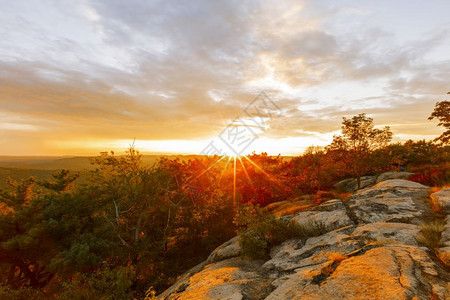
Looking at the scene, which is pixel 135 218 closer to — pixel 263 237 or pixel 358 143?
pixel 263 237

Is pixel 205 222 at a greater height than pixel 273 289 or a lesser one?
lesser

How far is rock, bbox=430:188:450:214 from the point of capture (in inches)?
305

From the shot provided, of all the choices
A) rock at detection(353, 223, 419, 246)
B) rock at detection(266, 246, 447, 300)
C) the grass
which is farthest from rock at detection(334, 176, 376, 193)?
rock at detection(266, 246, 447, 300)

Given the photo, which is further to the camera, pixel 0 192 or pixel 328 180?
pixel 328 180

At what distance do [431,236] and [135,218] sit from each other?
1633 cm

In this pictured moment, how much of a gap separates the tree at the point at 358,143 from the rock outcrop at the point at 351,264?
722 centimetres

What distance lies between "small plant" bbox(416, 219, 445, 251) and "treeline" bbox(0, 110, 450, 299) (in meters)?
6.49

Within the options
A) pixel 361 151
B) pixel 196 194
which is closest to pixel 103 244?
pixel 196 194

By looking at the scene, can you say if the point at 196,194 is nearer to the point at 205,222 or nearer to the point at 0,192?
the point at 205,222

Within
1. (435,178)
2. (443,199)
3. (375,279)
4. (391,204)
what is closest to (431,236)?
(375,279)

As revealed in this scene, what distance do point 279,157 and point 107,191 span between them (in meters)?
23.7

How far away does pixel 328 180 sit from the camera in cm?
2200

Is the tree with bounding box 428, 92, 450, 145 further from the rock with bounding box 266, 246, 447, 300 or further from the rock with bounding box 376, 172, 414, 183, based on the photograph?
the rock with bounding box 266, 246, 447, 300

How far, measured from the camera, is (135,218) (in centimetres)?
1627
